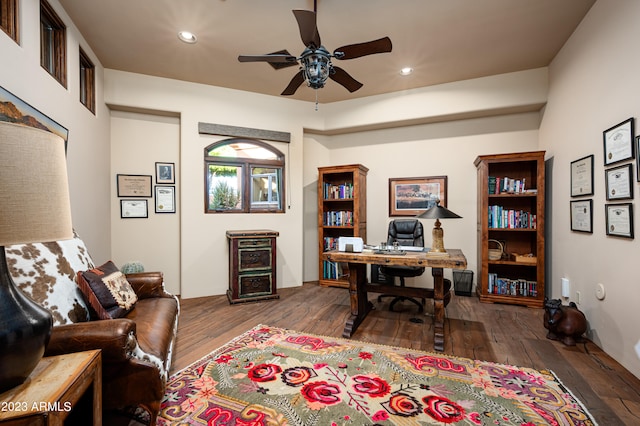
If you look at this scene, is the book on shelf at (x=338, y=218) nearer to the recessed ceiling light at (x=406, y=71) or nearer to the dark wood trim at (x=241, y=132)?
the dark wood trim at (x=241, y=132)

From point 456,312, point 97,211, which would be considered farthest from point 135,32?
point 456,312

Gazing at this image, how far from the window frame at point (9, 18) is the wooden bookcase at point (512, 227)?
15.4 ft

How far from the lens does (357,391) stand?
74.4 inches

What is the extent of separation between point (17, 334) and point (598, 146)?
4016 millimetres

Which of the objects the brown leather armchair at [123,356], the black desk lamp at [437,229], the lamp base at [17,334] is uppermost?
the black desk lamp at [437,229]

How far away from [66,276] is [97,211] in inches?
78.2

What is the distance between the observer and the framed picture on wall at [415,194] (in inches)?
174

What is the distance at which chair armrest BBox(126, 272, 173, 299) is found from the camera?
2459 millimetres

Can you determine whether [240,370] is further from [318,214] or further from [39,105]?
[318,214]

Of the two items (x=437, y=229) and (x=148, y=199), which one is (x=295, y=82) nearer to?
(x=437, y=229)

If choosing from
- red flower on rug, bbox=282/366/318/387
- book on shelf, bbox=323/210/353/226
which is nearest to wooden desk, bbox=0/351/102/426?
red flower on rug, bbox=282/366/318/387

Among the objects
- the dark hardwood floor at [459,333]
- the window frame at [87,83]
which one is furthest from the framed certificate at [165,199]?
the dark hardwood floor at [459,333]

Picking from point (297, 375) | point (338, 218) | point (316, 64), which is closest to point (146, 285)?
point (297, 375)

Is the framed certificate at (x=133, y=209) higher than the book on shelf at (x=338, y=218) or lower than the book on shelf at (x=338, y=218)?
higher
